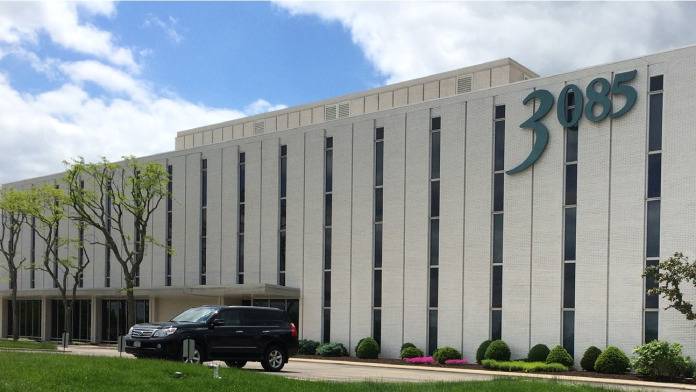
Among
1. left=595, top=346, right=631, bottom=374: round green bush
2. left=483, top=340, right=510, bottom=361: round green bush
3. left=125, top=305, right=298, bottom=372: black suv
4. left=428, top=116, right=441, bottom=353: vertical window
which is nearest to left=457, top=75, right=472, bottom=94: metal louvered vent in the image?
left=428, top=116, right=441, bottom=353: vertical window

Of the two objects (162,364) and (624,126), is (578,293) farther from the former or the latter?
(162,364)

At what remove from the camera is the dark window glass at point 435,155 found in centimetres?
3241

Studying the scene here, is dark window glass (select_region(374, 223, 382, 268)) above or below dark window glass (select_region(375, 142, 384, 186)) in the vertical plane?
below

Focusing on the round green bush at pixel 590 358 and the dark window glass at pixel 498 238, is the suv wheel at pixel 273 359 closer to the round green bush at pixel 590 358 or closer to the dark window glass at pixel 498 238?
the round green bush at pixel 590 358

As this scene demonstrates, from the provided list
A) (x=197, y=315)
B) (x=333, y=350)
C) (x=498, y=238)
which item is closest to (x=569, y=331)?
(x=498, y=238)

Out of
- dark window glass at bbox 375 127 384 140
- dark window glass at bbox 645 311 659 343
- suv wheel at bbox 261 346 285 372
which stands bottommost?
suv wheel at bbox 261 346 285 372

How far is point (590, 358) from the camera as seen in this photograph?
26328 mm

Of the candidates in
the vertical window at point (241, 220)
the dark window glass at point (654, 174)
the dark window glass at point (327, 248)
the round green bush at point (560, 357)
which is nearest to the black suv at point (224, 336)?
the round green bush at point (560, 357)

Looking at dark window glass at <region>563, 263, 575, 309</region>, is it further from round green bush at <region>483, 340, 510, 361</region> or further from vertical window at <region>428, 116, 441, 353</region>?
vertical window at <region>428, 116, 441, 353</region>

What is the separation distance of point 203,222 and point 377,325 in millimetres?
12775

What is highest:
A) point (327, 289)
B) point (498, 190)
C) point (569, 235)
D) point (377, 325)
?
point (498, 190)

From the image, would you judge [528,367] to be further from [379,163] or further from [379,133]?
[379,133]

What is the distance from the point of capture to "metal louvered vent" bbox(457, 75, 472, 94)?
3559 cm

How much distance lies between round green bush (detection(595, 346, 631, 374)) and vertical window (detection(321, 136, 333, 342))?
44.7ft
